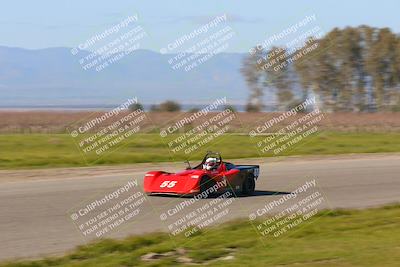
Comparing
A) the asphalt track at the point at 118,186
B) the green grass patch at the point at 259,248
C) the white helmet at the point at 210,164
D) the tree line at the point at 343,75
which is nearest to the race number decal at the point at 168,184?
the asphalt track at the point at 118,186

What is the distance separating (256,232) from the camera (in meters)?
13.9

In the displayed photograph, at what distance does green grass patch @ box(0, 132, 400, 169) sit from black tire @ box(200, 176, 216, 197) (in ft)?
33.2

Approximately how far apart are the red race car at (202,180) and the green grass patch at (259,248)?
348cm

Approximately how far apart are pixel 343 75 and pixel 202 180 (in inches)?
2639

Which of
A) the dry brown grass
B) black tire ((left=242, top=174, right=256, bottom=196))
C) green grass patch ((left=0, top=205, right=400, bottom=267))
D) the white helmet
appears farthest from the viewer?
the dry brown grass

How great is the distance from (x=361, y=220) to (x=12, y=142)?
2348 cm

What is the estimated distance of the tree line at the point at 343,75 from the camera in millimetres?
79688

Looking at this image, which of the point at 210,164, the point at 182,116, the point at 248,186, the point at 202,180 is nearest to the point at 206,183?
the point at 202,180

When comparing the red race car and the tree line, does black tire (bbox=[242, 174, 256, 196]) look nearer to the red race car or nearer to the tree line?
the red race car

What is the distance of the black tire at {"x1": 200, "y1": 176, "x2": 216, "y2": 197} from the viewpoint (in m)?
18.2

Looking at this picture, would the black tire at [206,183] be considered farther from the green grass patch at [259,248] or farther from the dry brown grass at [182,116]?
the dry brown grass at [182,116]

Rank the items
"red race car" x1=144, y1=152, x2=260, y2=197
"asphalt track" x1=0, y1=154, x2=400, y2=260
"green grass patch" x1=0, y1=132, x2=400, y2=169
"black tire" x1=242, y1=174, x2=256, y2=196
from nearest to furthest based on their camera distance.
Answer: "asphalt track" x1=0, y1=154, x2=400, y2=260
"red race car" x1=144, y1=152, x2=260, y2=197
"black tire" x1=242, y1=174, x2=256, y2=196
"green grass patch" x1=0, y1=132, x2=400, y2=169

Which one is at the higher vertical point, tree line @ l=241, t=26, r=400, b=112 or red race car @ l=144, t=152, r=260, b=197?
red race car @ l=144, t=152, r=260, b=197

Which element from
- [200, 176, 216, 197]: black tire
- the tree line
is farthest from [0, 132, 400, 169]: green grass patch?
the tree line
